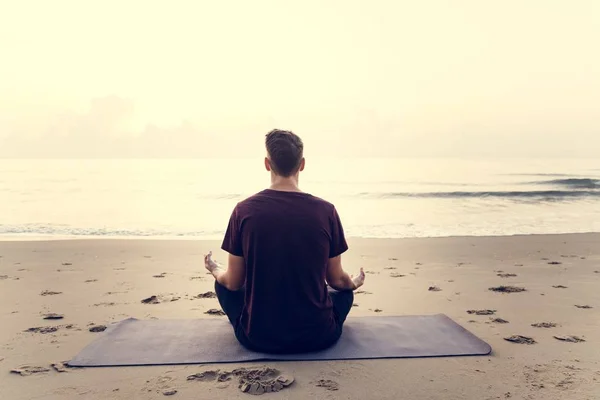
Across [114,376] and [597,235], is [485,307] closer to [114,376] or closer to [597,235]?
[114,376]

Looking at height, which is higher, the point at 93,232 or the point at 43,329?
the point at 43,329

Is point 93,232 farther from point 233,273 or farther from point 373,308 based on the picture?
point 233,273

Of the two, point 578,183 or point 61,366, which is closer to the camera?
point 61,366

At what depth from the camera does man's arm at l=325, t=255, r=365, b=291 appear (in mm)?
3312

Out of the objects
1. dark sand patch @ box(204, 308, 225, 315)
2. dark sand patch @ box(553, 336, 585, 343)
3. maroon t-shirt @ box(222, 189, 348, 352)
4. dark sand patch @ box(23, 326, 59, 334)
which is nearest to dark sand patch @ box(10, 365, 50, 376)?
dark sand patch @ box(23, 326, 59, 334)

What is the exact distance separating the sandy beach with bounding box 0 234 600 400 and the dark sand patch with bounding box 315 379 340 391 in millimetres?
16

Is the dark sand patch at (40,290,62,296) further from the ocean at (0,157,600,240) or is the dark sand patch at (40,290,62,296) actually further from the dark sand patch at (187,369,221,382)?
the ocean at (0,157,600,240)

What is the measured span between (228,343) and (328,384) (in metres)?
0.90

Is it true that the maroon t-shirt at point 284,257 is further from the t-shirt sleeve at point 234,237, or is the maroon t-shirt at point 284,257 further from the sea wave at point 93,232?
the sea wave at point 93,232

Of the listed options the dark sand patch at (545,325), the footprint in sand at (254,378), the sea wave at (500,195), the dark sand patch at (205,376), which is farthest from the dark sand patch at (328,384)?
the sea wave at (500,195)

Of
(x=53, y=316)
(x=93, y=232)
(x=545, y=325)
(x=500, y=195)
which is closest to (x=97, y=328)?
(x=53, y=316)

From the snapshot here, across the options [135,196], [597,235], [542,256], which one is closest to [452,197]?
[597,235]

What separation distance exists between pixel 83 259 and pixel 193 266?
1.78 meters

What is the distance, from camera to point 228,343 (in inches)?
138
